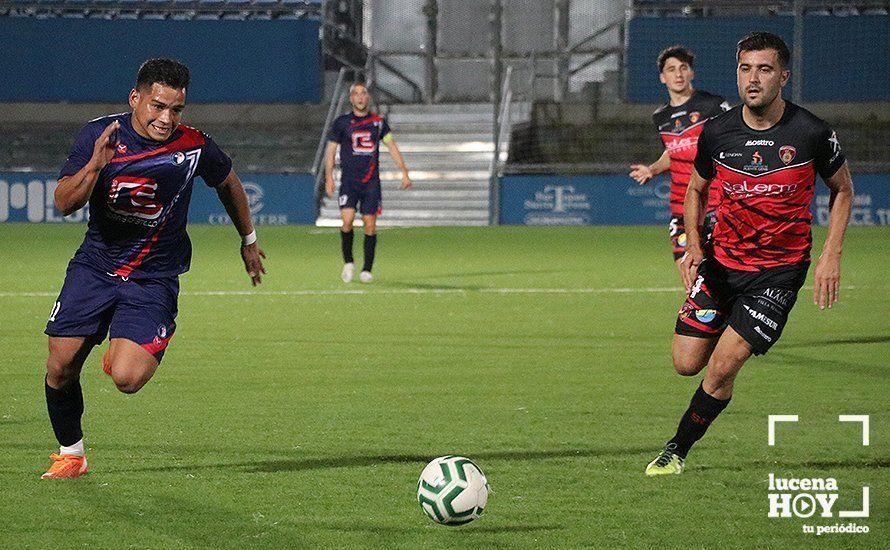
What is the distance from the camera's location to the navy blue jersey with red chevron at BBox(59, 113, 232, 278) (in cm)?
604

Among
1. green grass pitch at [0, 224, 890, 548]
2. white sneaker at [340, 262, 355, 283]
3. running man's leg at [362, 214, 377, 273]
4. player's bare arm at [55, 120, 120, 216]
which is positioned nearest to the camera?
green grass pitch at [0, 224, 890, 548]

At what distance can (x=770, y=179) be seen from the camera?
244 inches

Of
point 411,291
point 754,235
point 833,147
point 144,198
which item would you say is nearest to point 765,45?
point 833,147

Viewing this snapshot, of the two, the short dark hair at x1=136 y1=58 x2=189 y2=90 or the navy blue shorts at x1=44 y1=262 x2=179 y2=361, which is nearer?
the short dark hair at x1=136 y1=58 x2=189 y2=90

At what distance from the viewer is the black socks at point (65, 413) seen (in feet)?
19.8

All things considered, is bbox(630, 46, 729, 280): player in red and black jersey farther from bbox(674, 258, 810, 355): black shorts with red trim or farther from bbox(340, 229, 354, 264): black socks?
bbox(340, 229, 354, 264): black socks

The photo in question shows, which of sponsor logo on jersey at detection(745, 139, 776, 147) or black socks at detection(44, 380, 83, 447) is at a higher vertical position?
sponsor logo on jersey at detection(745, 139, 776, 147)

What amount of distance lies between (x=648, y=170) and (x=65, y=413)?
510cm

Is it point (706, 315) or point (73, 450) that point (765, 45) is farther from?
point (73, 450)

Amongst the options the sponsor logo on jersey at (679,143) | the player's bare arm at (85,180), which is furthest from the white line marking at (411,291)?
the player's bare arm at (85,180)

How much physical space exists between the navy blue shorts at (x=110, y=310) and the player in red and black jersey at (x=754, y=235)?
7.41 feet

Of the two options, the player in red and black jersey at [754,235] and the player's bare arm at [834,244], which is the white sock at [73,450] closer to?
the player in red and black jersey at [754,235]

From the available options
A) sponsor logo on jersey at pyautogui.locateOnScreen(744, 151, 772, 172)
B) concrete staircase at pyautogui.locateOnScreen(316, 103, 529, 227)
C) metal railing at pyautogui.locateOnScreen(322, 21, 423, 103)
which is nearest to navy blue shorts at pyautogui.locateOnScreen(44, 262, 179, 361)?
sponsor logo on jersey at pyautogui.locateOnScreen(744, 151, 772, 172)

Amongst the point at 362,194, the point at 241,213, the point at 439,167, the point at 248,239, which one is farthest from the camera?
the point at 439,167
